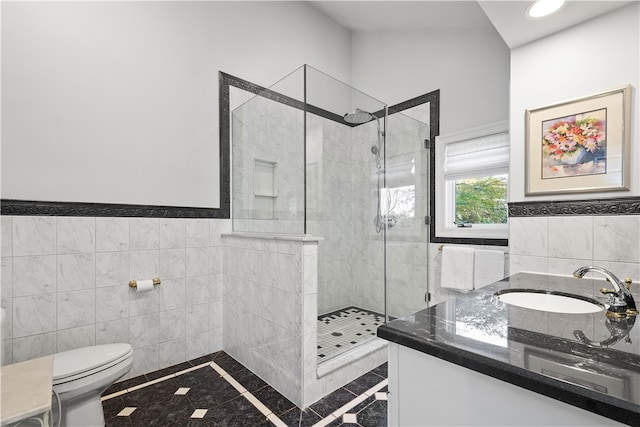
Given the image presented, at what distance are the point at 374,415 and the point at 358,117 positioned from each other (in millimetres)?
2209

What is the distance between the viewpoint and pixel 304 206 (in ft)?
6.60

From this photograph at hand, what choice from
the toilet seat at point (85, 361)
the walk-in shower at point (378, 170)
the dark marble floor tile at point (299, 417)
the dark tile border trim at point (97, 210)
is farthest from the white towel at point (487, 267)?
the toilet seat at point (85, 361)

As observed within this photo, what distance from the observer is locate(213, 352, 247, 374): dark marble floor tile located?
2205 millimetres

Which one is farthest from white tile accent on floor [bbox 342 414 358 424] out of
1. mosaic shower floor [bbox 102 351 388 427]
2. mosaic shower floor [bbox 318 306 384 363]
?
mosaic shower floor [bbox 318 306 384 363]

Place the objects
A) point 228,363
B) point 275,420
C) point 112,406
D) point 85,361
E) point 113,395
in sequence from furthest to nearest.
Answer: point 228,363, point 113,395, point 112,406, point 275,420, point 85,361

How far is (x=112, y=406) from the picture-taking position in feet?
5.79

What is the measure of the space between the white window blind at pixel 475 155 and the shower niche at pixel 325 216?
0.23 metres

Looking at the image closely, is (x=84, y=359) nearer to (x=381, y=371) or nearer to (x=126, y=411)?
(x=126, y=411)

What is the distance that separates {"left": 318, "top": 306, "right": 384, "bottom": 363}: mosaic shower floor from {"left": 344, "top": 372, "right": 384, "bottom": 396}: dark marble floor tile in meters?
0.21

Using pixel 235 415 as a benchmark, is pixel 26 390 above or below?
above

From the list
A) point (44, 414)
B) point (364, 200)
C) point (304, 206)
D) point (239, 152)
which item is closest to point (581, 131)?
point (364, 200)

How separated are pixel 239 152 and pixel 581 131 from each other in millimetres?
2390

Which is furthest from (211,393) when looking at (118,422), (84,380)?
(84,380)

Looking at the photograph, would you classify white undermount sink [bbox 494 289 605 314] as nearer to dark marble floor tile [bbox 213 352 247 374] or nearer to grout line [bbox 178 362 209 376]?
dark marble floor tile [bbox 213 352 247 374]
